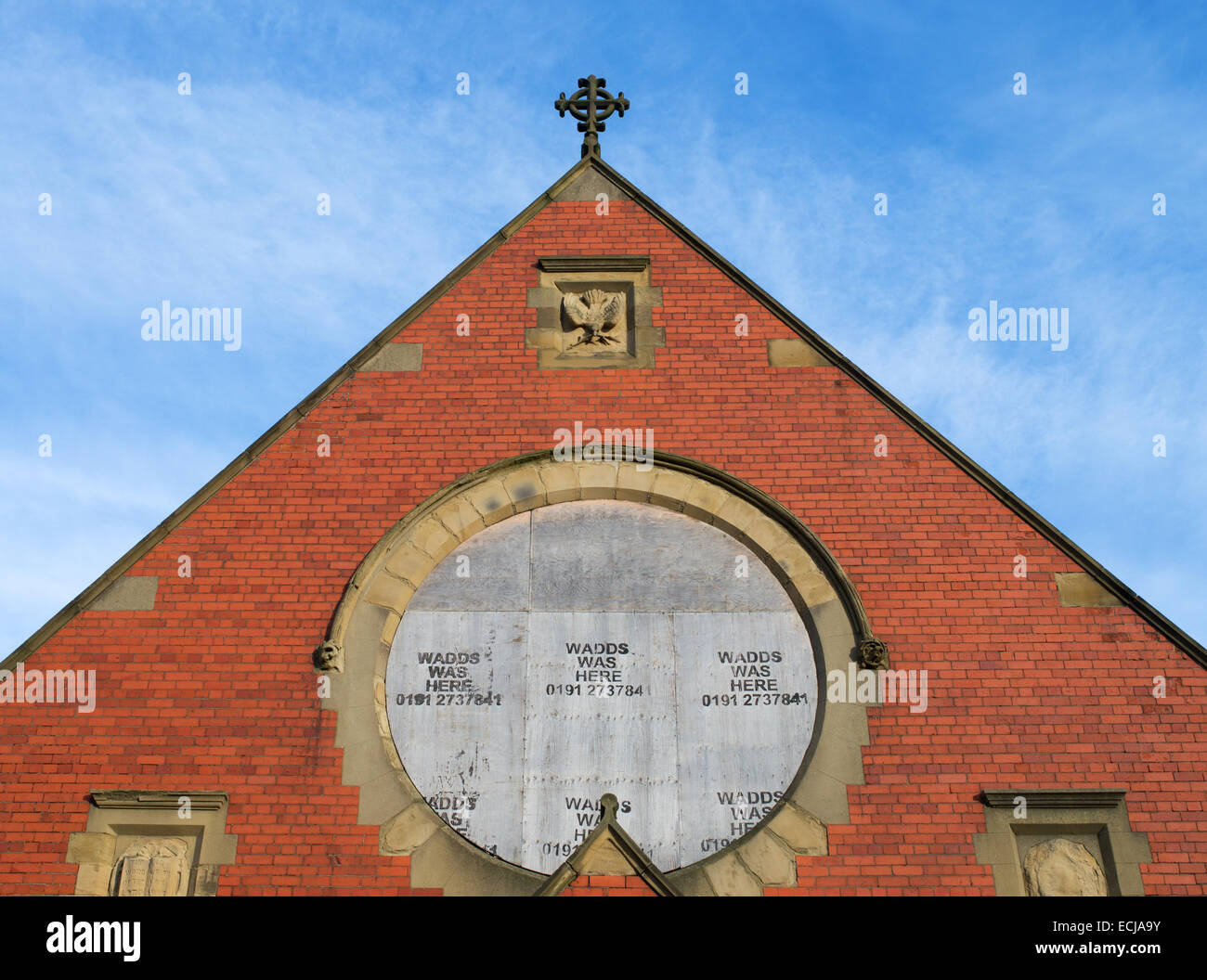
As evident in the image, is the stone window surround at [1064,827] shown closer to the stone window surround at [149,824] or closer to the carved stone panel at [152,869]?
the stone window surround at [149,824]

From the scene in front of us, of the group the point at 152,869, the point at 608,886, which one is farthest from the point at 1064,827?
the point at 152,869

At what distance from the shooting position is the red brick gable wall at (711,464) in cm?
951

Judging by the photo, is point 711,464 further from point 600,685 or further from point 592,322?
point 600,685

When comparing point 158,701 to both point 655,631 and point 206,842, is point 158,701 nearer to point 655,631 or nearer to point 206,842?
point 206,842

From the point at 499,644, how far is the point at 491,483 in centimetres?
142

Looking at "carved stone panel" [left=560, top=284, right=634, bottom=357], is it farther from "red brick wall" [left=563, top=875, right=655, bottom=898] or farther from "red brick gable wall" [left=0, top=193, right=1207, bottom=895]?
"red brick wall" [left=563, top=875, right=655, bottom=898]

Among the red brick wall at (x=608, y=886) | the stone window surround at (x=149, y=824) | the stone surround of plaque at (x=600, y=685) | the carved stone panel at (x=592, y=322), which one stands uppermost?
the carved stone panel at (x=592, y=322)

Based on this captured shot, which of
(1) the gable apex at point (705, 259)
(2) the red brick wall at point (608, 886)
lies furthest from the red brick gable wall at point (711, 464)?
(2) the red brick wall at point (608, 886)

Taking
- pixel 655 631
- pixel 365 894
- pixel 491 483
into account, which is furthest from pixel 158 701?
pixel 655 631

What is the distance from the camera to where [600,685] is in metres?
10.2

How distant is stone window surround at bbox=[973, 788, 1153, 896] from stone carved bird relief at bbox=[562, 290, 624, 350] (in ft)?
16.1

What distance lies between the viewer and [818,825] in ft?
31.2

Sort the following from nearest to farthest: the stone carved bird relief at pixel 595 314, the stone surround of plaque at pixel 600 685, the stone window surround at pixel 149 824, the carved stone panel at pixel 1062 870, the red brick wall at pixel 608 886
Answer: the red brick wall at pixel 608 886 → the carved stone panel at pixel 1062 870 → the stone window surround at pixel 149 824 → the stone surround of plaque at pixel 600 685 → the stone carved bird relief at pixel 595 314

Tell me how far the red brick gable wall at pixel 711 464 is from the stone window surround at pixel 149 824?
97 mm
